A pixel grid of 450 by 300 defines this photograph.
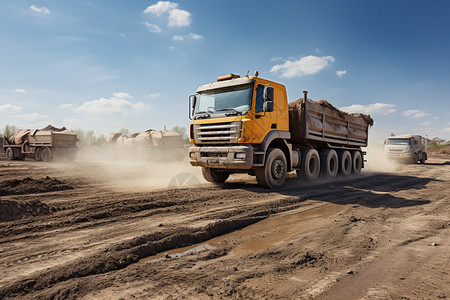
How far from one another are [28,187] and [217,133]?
5372mm

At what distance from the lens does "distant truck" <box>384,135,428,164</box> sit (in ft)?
81.1

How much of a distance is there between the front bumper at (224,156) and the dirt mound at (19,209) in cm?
426

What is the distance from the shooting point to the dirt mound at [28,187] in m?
7.93

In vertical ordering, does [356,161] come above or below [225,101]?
below

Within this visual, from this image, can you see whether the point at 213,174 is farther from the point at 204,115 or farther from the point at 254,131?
the point at 254,131

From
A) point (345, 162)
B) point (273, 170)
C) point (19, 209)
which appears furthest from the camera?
point (345, 162)

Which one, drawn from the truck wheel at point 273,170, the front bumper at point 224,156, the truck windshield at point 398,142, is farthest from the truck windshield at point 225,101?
the truck windshield at point 398,142

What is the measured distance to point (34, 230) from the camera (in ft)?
15.1

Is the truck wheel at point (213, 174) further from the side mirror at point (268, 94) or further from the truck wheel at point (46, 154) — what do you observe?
the truck wheel at point (46, 154)

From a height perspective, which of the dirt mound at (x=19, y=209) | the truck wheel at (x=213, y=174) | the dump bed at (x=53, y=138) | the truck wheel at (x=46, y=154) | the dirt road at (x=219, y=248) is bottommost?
the dirt road at (x=219, y=248)

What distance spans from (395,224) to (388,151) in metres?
22.7

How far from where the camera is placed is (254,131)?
820cm

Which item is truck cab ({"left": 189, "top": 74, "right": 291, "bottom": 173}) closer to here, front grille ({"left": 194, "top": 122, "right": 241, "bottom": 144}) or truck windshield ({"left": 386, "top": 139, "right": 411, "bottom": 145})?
front grille ({"left": 194, "top": 122, "right": 241, "bottom": 144})

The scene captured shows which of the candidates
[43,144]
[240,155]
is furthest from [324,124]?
[43,144]
